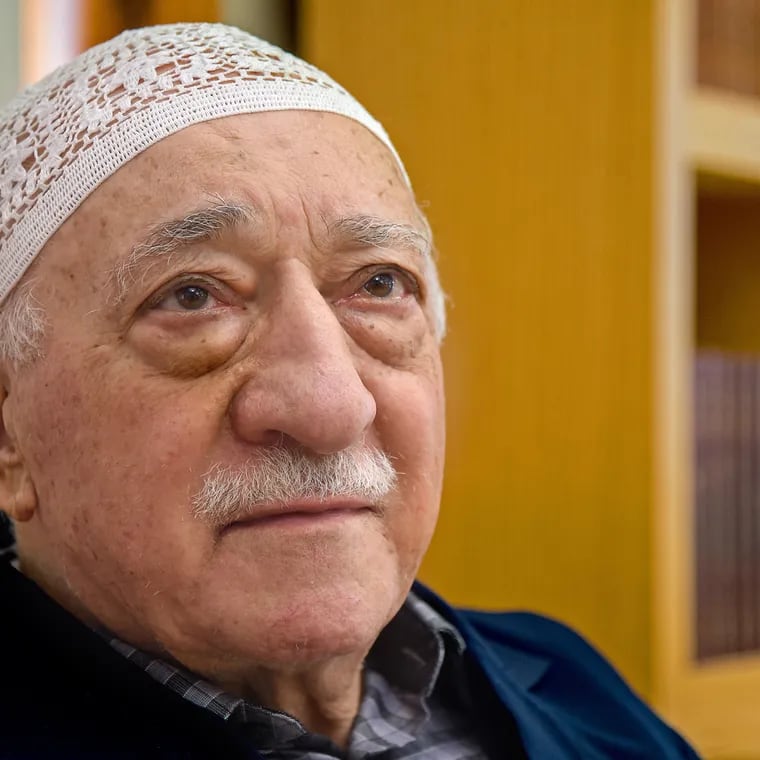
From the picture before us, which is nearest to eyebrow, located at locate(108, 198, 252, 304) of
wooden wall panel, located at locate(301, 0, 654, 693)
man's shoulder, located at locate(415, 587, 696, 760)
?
man's shoulder, located at locate(415, 587, 696, 760)

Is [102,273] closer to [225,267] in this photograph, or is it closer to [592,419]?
[225,267]

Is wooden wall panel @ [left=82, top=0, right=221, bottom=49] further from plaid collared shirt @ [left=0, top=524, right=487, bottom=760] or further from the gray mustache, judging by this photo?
the gray mustache

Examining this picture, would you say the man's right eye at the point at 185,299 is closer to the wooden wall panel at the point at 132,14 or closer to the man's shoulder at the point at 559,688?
the man's shoulder at the point at 559,688

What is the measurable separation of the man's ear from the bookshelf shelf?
42.5 inches

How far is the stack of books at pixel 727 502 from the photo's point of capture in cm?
164

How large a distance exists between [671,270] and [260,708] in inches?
36.7

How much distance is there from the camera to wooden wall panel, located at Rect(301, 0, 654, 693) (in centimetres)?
153

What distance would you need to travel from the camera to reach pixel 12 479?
981 millimetres

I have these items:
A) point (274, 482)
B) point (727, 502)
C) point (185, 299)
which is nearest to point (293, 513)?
point (274, 482)

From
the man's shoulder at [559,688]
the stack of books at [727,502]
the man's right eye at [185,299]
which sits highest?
the man's right eye at [185,299]

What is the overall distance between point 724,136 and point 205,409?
1.08 meters

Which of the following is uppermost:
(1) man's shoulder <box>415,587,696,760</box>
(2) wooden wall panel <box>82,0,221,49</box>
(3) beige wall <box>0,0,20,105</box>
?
(2) wooden wall panel <box>82,0,221,49</box>

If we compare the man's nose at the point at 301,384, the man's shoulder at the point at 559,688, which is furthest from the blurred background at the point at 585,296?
the man's nose at the point at 301,384

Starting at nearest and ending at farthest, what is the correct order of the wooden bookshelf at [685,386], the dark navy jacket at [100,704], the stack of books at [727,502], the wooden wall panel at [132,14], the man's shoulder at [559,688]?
the dark navy jacket at [100,704] → the man's shoulder at [559,688] → the wooden bookshelf at [685,386] → the stack of books at [727,502] → the wooden wall panel at [132,14]
